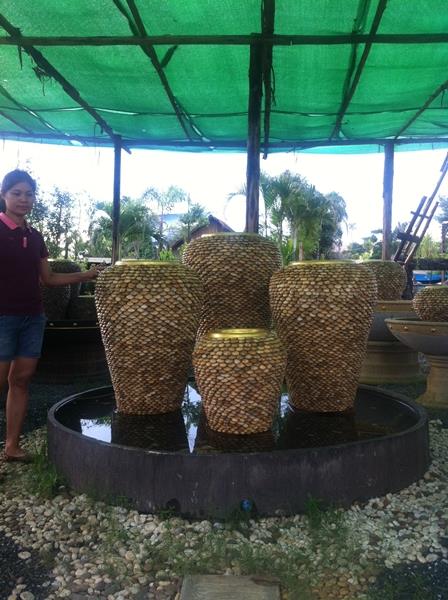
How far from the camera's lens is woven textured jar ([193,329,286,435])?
2340 mm

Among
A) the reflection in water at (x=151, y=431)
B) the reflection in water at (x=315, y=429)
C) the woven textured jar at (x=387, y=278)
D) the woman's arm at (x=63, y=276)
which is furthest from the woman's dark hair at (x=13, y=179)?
the woven textured jar at (x=387, y=278)

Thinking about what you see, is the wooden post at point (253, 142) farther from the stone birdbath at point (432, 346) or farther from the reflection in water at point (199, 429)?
the reflection in water at point (199, 429)

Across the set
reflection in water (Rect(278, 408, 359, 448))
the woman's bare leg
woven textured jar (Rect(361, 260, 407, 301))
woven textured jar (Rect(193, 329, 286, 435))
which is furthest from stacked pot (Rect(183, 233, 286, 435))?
woven textured jar (Rect(361, 260, 407, 301))

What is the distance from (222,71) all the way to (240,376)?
383 centimetres

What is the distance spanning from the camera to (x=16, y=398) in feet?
8.96

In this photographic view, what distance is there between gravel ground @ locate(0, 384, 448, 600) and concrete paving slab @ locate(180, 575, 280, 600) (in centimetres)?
5

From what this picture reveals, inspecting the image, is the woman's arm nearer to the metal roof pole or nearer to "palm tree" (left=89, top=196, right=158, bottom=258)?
the metal roof pole

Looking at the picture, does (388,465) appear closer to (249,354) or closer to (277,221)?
(249,354)

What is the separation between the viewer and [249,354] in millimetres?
2332

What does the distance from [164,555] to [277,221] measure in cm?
2059

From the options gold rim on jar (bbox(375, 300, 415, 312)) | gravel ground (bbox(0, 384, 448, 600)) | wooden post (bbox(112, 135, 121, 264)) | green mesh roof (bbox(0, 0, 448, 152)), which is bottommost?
gravel ground (bbox(0, 384, 448, 600))

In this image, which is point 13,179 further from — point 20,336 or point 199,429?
point 199,429

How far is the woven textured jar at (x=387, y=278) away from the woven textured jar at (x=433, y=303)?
121 centimetres

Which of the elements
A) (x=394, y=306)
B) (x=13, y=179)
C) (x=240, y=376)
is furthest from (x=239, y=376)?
(x=394, y=306)
